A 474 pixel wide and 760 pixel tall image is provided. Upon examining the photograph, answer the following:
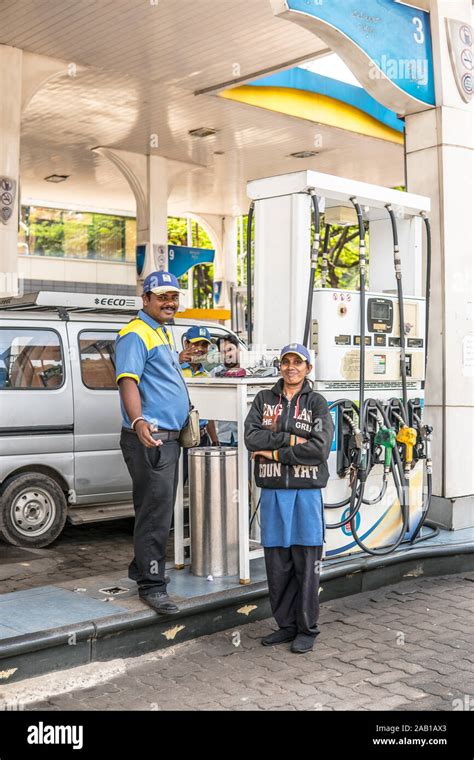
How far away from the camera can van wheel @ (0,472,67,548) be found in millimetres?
8156

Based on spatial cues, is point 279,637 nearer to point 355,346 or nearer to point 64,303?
point 355,346

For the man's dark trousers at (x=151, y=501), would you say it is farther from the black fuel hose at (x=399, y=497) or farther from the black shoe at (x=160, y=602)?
the black fuel hose at (x=399, y=497)

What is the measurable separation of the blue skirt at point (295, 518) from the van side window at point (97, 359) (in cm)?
351

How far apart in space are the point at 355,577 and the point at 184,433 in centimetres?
194

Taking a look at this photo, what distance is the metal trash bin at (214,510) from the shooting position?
621cm

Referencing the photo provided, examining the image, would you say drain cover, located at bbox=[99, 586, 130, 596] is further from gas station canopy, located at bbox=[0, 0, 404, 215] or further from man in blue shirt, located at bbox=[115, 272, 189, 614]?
gas station canopy, located at bbox=[0, 0, 404, 215]

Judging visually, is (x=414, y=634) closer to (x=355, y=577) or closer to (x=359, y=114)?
(x=355, y=577)

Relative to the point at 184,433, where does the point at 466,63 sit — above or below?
above

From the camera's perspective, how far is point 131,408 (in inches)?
215

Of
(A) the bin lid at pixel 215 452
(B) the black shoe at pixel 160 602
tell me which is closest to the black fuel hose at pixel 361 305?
(A) the bin lid at pixel 215 452

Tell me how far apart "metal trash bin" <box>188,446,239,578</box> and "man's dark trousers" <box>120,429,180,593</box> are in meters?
0.54

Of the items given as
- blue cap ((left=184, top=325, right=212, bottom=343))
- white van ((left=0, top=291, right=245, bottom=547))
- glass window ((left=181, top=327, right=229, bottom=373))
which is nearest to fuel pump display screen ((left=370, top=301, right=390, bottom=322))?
glass window ((left=181, top=327, right=229, bottom=373))

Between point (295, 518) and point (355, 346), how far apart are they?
1.92m
